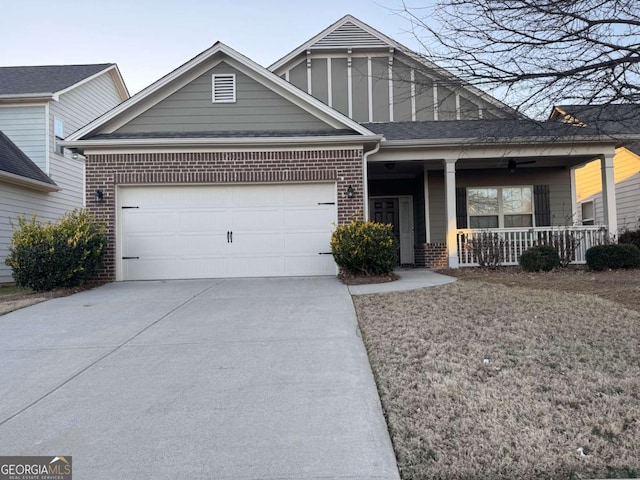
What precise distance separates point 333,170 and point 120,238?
16.2ft

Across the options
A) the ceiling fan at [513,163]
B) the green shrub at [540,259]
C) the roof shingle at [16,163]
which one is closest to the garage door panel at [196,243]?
the roof shingle at [16,163]

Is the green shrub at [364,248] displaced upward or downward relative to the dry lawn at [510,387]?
upward

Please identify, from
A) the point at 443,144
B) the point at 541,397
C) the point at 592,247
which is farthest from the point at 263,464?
the point at 592,247

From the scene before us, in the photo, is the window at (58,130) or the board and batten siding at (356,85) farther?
the window at (58,130)

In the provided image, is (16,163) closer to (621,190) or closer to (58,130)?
(58,130)

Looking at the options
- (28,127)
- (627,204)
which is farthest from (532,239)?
(28,127)

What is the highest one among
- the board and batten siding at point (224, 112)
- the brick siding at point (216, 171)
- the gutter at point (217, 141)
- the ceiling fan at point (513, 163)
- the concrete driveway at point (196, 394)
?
the board and batten siding at point (224, 112)

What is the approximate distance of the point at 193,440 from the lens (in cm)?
288

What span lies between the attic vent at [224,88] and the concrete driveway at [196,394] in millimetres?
5458

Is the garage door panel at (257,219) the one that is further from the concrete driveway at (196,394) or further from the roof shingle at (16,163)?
the roof shingle at (16,163)

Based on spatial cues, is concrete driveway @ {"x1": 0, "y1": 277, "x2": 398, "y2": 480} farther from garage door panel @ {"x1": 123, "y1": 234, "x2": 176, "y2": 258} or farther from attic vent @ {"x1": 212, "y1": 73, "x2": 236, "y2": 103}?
attic vent @ {"x1": 212, "y1": 73, "x2": 236, "y2": 103}

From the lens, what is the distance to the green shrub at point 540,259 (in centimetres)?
962

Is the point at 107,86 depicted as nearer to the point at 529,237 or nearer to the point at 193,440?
the point at 529,237

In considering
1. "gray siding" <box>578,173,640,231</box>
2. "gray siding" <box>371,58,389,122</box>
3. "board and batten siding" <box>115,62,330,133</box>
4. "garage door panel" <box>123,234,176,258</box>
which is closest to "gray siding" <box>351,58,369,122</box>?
"gray siding" <box>371,58,389,122</box>
